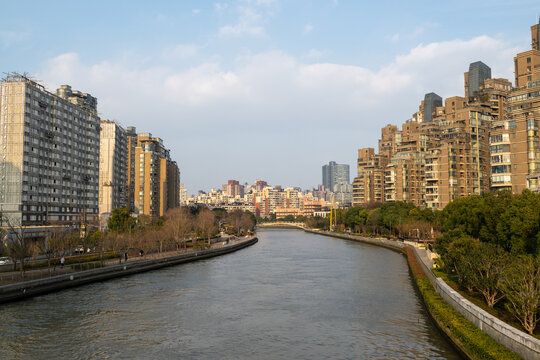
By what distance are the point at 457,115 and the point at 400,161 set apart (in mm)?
35093

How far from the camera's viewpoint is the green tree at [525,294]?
27.3m

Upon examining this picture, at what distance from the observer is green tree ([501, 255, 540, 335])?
89.7ft

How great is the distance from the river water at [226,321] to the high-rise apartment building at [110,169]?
106368 millimetres

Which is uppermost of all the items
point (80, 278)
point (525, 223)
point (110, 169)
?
point (110, 169)

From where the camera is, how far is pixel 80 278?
5716 cm

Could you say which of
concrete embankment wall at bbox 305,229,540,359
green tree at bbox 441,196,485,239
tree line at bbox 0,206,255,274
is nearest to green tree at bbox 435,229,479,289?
concrete embankment wall at bbox 305,229,540,359

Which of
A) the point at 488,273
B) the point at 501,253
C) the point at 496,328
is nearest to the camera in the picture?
the point at 496,328

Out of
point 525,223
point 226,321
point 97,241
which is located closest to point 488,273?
point 525,223

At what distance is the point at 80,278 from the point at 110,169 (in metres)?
116

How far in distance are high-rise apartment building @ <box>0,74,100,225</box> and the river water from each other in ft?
213

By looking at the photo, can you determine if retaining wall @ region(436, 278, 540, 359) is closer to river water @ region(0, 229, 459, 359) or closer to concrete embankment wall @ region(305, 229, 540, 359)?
concrete embankment wall @ region(305, 229, 540, 359)

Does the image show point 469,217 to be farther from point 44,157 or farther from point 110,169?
point 110,169

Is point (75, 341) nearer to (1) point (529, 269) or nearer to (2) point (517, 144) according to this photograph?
(1) point (529, 269)

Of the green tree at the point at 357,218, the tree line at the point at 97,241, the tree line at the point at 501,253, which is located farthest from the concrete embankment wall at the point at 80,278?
the green tree at the point at 357,218
